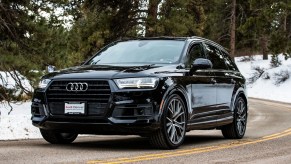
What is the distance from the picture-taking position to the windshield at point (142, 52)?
9453 mm

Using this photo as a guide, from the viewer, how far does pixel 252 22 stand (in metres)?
35.0

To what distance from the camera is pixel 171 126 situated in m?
8.66

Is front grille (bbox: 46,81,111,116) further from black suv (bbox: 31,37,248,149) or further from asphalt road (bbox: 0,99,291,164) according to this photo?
asphalt road (bbox: 0,99,291,164)

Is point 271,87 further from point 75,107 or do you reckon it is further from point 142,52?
point 75,107

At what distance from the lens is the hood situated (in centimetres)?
827

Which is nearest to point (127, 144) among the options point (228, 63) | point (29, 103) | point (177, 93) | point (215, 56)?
point (177, 93)

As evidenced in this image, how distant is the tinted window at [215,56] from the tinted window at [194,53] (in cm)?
34

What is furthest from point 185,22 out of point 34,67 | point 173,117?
point 173,117

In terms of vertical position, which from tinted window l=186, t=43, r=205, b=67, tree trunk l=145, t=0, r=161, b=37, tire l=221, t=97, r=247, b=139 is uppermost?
tree trunk l=145, t=0, r=161, b=37

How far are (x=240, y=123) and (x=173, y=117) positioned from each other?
321cm

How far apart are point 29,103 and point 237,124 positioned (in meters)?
13.3

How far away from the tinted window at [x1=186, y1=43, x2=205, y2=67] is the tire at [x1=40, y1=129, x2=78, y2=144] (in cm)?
234

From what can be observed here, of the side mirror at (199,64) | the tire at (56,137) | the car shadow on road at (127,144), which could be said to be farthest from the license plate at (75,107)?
the side mirror at (199,64)

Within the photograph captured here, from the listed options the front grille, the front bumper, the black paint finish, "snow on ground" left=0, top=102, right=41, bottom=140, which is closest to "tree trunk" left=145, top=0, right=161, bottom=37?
"snow on ground" left=0, top=102, right=41, bottom=140
